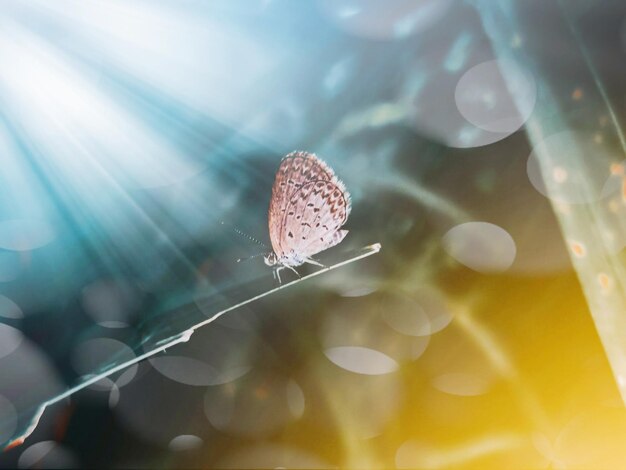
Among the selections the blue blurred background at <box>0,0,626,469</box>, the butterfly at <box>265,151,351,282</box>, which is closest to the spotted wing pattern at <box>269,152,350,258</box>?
the butterfly at <box>265,151,351,282</box>

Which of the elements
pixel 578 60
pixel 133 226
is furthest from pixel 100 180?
pixel 578 60

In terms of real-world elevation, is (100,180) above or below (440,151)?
above

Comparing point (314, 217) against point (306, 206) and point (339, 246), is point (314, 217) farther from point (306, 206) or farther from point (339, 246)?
point (339, 246)

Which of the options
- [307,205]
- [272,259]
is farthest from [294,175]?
[272,259]

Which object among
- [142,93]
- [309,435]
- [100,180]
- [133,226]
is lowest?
[309,435]

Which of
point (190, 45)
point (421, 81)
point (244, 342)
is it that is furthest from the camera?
point (244, 342)

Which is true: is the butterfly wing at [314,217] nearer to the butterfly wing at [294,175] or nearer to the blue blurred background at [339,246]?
the butterfly wing at [294,175]

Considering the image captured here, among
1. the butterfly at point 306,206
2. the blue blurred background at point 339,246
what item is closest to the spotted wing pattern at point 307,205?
the butterfly at point 306,206

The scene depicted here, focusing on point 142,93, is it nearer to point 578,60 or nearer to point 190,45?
point 190,45
